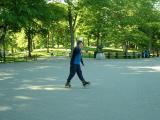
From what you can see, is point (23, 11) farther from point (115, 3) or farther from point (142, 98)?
point (142, 98)

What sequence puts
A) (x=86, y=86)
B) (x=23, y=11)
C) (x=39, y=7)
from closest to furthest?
1. (x=86, y=86)
2. (x=23, y=11)
3. (x=39, y=7)

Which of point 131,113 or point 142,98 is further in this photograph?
point 142,98

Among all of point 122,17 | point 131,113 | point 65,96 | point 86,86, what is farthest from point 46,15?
point 131,113

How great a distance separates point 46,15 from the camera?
39.6m

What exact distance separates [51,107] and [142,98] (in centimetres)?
296

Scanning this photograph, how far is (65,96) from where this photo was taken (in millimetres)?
11758

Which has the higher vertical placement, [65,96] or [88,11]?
[88,11]

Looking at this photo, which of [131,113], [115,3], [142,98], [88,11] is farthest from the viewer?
[115,3]

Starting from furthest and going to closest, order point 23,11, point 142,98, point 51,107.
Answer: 1. point 23,11
2. point 142,98
3. point 51,107

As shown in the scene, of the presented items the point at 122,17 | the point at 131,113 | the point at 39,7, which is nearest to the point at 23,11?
the point at 39,7

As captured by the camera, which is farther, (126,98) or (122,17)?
(122,17)

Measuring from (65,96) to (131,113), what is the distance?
11.1 feet

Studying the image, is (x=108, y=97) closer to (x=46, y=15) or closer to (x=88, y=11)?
(x=46, y=15)

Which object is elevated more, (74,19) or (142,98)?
(74,19)
